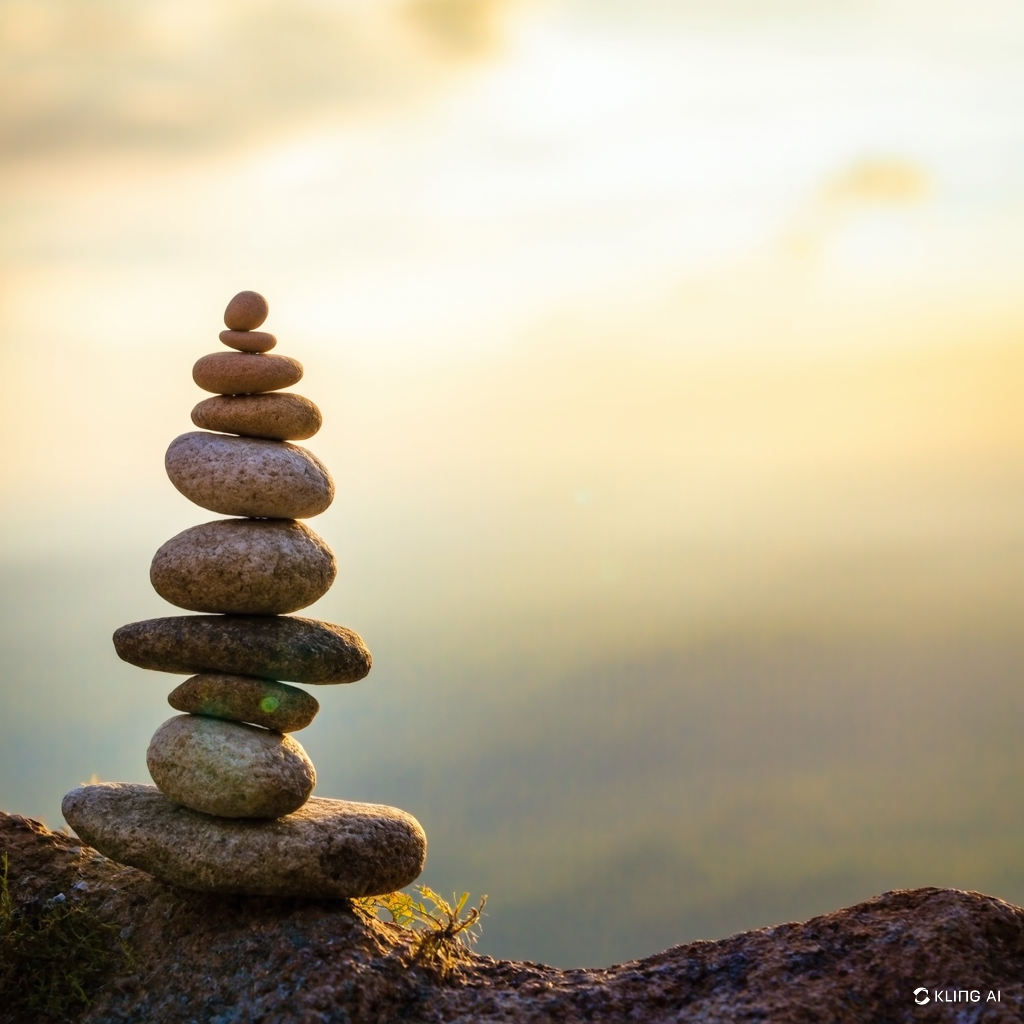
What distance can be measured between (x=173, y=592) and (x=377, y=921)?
2.79 metres

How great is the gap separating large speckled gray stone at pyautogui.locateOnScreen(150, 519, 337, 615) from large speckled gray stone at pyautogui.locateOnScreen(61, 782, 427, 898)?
4.96 ft

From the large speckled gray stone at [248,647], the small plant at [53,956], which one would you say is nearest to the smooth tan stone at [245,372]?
the large speckled gray stone at [248,647]

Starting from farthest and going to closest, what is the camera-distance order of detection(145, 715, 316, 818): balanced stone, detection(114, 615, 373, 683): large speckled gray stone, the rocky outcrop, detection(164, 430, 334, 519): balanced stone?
detection(164, 430, 334, 519): balanced stone → detection(114, 615, 373, 683): large speckled gray stone → detection(145, 715, 316, 818): balanced stone → the rocky outcrop

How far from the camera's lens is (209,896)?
836 centimetres

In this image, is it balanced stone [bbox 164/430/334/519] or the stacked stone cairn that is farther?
balanced stone [bbox 164/430/334/519]

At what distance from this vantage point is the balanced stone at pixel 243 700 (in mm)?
8398

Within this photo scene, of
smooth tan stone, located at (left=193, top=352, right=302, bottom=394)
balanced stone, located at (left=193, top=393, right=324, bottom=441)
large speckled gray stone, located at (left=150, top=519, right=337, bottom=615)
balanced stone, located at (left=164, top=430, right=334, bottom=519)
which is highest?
smooth tan stone, located at (left=193, top=352, right=302, bottom=394)

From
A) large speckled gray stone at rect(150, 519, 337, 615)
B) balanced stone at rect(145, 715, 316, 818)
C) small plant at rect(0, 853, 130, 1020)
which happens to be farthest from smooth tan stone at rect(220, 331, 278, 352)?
small plant at rect(0, 853, 130, 1020)

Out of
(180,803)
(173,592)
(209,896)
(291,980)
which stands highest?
(173,592)

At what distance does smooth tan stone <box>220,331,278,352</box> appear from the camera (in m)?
8.88

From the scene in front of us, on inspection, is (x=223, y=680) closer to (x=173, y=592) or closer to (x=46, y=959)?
(x=173, y=592)

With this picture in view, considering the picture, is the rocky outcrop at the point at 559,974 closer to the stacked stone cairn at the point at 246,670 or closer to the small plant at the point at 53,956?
the small plant at the point at 53,956

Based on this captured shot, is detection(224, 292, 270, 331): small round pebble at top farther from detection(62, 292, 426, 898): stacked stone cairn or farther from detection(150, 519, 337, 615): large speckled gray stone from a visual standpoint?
detection(150, 519, 337, 615): large speckled gray stone

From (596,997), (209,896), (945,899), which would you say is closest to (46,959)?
(209,896)
